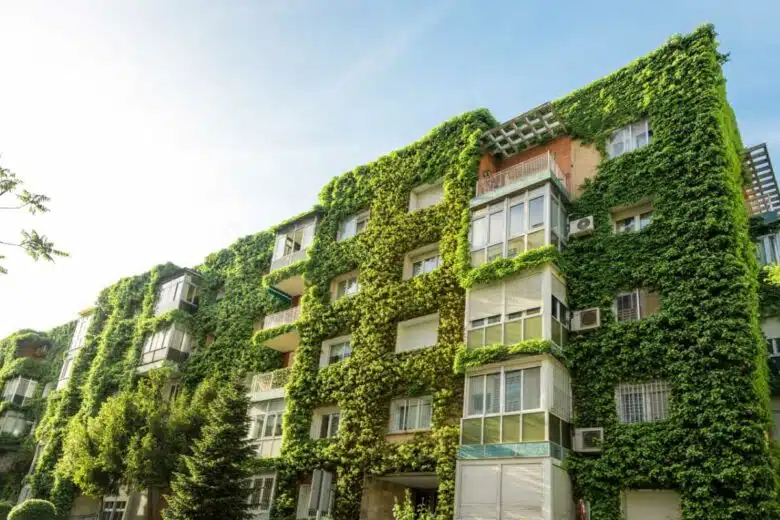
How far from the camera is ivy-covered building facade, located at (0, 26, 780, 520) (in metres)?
17.5

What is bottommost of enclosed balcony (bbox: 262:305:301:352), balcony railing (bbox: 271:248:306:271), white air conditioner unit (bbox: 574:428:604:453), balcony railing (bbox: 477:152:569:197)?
white air conditioner unit (bbox: 574:428:604:453)

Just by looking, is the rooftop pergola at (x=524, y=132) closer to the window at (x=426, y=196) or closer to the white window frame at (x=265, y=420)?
the window at (x=426, y=196)

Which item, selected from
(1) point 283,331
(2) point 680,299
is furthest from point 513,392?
(1) point 283,331

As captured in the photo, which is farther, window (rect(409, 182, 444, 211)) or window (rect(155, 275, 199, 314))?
window (rect(155, 275, 199, 314))

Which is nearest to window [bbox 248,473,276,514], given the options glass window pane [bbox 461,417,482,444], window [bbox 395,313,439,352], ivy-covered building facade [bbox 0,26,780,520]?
ivy-covered building facade [bbox 0,26,780,520]

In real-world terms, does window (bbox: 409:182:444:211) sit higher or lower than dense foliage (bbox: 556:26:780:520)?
higher

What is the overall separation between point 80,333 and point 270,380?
2271cm

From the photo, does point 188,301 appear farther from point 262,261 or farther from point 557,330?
point 557,330

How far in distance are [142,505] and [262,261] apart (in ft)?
44.4

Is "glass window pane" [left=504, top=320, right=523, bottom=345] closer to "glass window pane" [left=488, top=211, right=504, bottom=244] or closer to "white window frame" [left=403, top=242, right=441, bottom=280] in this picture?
"glass window pane" [left=488, top=211, right=504, bottom=244]

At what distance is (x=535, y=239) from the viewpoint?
22234 mm

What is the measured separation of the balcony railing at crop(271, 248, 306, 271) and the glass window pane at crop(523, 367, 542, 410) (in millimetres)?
15056

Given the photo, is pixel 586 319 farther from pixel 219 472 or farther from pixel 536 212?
pixel 219 472

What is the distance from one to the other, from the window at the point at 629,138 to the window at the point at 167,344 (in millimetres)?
24536
